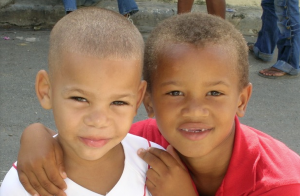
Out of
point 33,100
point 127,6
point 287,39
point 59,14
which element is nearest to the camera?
point 33,100

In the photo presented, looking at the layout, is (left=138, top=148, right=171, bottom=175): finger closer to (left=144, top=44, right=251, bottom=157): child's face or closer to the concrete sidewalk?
(left=144, top=44, right=251, bottom=157): child's face

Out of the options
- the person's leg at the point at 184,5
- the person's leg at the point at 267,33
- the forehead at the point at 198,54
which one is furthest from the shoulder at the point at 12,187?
the person's leg at the point at 267,33

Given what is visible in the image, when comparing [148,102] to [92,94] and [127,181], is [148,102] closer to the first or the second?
[127,181]

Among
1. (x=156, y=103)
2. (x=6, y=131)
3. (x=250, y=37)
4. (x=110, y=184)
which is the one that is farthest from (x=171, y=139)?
(x=250, y=37)

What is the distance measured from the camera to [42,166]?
1.81m

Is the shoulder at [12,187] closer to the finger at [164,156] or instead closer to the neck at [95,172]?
the neck at [95,172]

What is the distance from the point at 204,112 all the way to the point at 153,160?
0.96 ft

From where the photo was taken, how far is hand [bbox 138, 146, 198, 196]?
6.25ft

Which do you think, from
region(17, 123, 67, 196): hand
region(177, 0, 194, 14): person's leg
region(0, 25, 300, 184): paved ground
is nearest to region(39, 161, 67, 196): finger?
region(17, 123, 67, 196): hand

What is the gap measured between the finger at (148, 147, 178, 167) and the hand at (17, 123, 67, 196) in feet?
1.30

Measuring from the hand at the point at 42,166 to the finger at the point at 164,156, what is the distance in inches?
15.6

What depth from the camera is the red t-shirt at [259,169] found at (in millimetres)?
1901

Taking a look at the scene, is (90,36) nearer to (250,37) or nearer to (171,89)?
(171,89)

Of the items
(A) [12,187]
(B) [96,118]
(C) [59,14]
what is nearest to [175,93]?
(B) [96,118]
